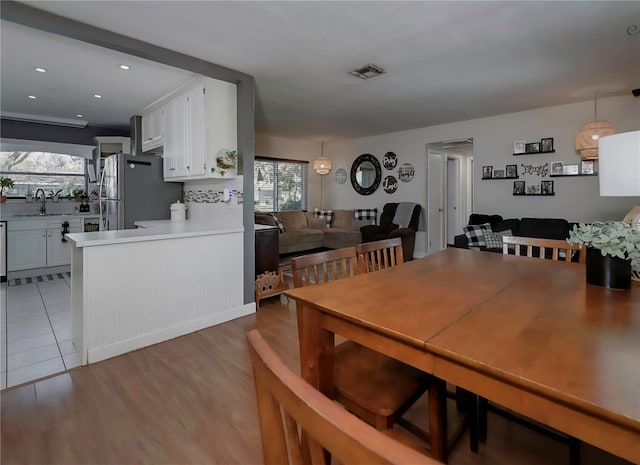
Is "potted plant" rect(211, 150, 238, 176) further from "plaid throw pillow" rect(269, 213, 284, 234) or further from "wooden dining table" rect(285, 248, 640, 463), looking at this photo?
"plaid throw pillow" rect(269, 213, 284, 234)

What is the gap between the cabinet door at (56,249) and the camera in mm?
4824

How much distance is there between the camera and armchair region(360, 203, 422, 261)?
Answer: 5.70 metres

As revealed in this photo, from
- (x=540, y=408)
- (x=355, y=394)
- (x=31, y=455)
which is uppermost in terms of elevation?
(x=540, y=408)

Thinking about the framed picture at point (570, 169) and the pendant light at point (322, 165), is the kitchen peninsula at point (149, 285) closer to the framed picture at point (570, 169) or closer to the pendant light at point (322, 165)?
the pendant light at point (322, 165)

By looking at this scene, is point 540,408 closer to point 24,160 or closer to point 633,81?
point 633,81

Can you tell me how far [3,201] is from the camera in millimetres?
4770

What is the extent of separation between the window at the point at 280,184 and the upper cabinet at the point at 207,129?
319 cm

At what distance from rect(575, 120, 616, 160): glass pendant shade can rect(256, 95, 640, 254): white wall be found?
1.57ft

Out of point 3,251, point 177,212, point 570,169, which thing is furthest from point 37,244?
point 570,169

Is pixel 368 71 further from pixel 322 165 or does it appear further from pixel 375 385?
pixel 322 165

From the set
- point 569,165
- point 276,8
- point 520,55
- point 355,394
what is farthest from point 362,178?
point 355,394

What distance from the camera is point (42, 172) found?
5281 millimetres

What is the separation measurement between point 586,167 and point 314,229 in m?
4.56

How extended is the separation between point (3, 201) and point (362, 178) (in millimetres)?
5980
